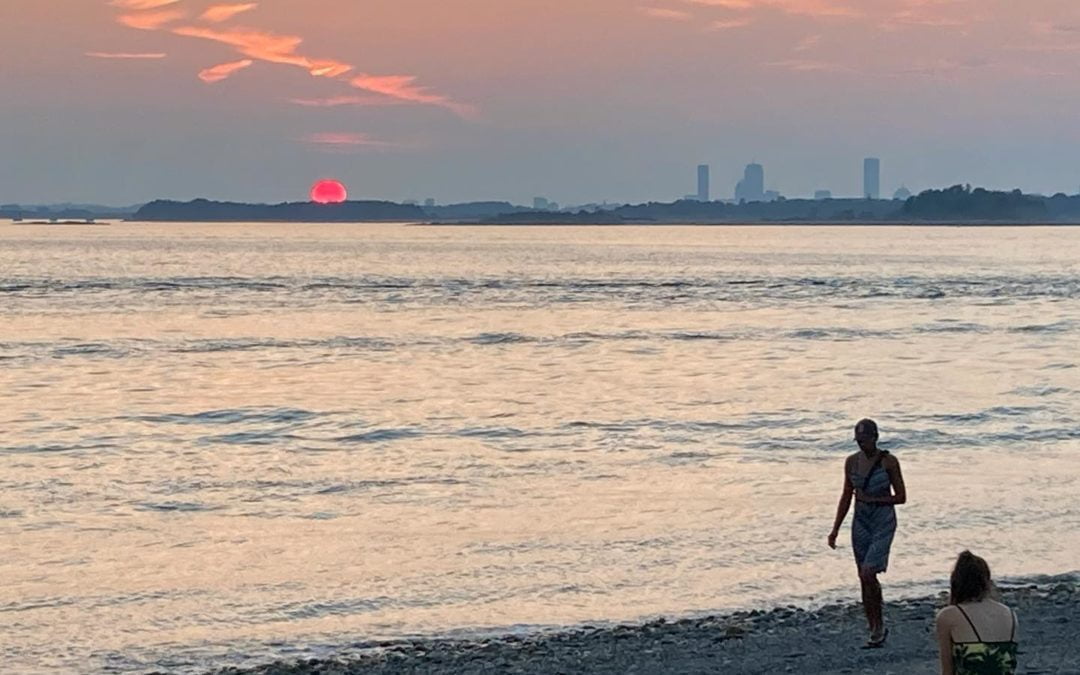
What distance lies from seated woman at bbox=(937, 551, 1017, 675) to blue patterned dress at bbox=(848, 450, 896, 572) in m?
4.40

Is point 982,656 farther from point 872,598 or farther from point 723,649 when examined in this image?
point 723,649

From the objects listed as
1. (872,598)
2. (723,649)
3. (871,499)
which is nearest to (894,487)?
(871,499)

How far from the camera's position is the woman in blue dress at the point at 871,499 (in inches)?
447

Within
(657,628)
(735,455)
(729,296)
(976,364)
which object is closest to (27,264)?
(729,296)

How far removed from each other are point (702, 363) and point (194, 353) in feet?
52.7

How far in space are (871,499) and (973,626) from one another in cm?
456

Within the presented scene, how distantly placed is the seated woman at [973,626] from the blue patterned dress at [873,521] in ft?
14.4

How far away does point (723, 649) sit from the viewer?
1276 centimetres

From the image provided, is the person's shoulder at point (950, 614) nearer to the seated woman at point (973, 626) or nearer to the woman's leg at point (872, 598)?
the seated woman at point (973, 626)

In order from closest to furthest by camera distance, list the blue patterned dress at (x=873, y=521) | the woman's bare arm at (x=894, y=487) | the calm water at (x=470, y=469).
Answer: the woman's bare arm at (x=894, y=487) → the blue patterned dress at (x=873, y=521) → the calm water at (x=470, y=469)

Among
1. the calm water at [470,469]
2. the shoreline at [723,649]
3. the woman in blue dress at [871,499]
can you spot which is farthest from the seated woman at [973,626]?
the calm water at [470,469]

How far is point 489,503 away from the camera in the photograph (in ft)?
69.2

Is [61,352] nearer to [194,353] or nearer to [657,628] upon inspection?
[194,353]

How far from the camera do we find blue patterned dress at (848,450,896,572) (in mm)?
11438
